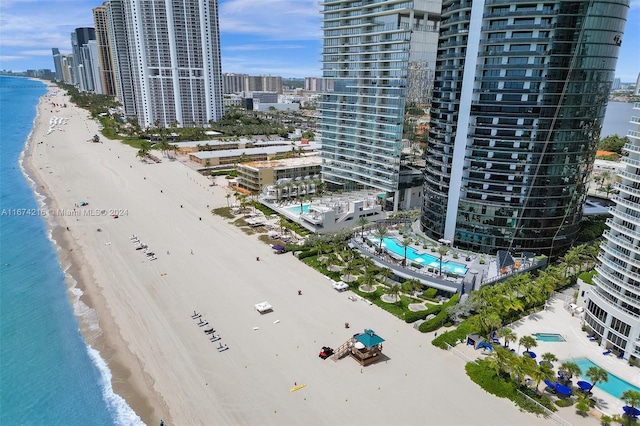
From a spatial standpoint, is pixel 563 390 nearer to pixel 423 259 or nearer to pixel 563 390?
pixel 563 390

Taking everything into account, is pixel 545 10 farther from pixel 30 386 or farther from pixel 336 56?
pixel 30 386

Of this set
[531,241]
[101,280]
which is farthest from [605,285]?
[101,280]

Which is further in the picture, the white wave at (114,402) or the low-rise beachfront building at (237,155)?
the low-rise beachfront building at (237,155)

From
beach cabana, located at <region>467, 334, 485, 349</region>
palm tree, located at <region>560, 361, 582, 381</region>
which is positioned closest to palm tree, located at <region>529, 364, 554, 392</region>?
palm tree, located at <region>560, 361, 582, 381</region>

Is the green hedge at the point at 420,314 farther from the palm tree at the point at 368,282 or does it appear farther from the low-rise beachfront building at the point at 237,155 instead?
the low-rise beachfront building at the point at 237,155

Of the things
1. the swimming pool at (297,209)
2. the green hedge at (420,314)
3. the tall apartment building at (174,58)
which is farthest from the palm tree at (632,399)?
the tall apartment building at (174,58)
